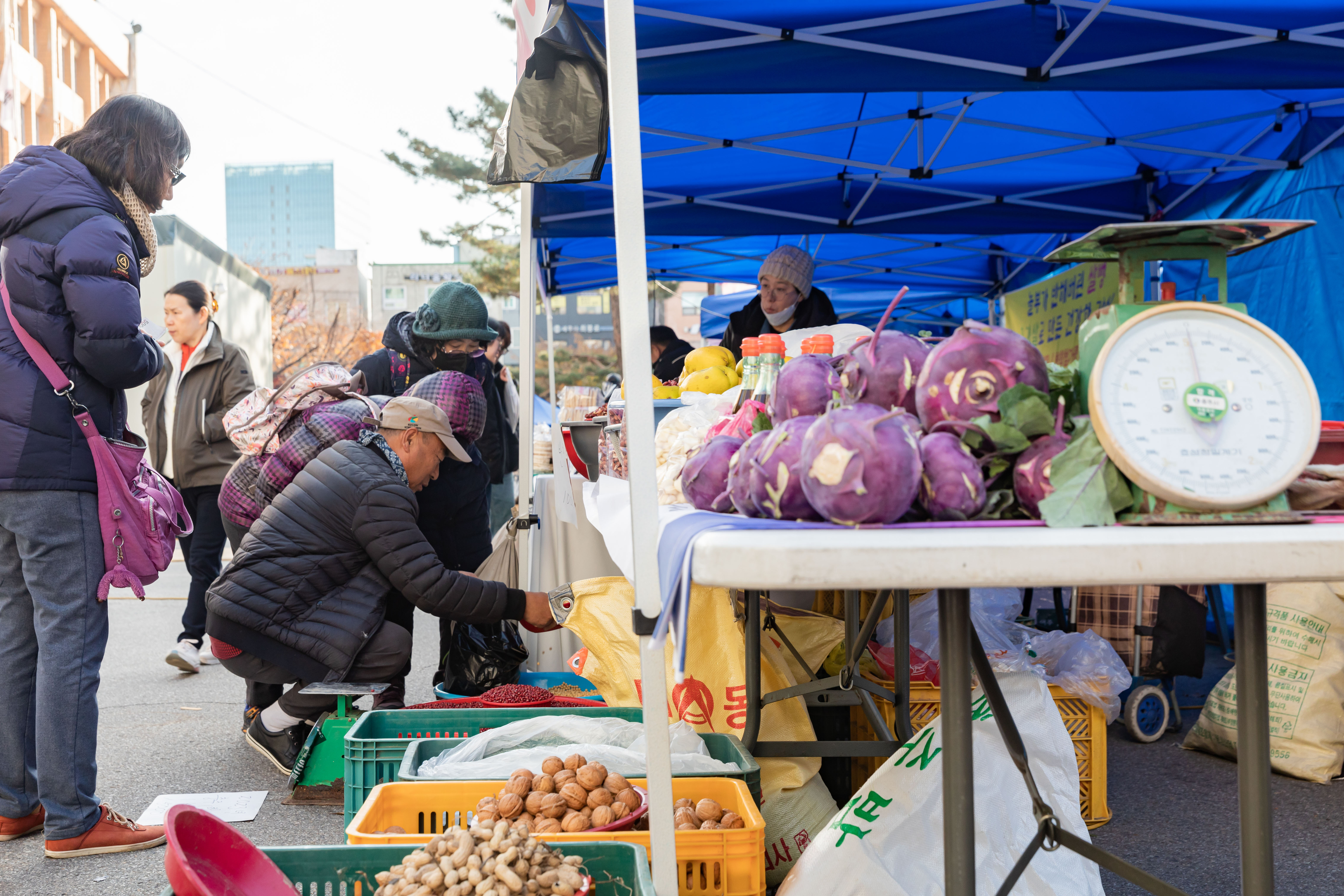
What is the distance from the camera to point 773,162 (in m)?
4.86

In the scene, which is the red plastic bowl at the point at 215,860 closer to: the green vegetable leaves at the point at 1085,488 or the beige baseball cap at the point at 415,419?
the green vegetable leaves at the point at 1085,488

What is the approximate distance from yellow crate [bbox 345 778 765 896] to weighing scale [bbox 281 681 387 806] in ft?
3.84

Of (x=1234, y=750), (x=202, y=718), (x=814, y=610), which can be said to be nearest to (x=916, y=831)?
(x=814, y=610)

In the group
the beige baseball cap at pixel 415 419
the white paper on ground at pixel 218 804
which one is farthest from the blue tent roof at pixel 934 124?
the white paper on ground at pixel 218 804

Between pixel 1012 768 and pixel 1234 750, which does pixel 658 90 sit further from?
pixel 1234 750

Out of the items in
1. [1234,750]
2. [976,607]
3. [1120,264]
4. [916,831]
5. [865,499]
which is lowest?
[1234,750]

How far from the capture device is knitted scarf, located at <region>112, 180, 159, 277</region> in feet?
8.11

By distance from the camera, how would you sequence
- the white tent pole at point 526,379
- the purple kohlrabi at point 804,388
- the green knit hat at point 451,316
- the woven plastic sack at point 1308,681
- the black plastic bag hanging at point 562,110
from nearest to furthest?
1. the purple kohlrabi at point 804,388
2. the black plastic bag hanging at point 562,110
3. the woven plastic sack at point 1308,681
4. the white tent pole at point 526,379
5. the green knit hat at point 451,316

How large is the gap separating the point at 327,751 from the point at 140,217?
1635 mm

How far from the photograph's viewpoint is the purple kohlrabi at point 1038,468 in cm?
101

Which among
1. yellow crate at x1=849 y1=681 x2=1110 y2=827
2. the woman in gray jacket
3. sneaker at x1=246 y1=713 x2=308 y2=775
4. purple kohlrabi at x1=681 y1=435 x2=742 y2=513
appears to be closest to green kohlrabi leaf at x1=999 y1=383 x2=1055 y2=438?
purple kohlrabi at x1=681 y1=435 x2=742 y2=513

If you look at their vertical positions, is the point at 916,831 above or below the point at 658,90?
below

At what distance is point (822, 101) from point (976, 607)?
2.50 meters

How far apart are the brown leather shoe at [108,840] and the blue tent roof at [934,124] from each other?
2.62 meters
